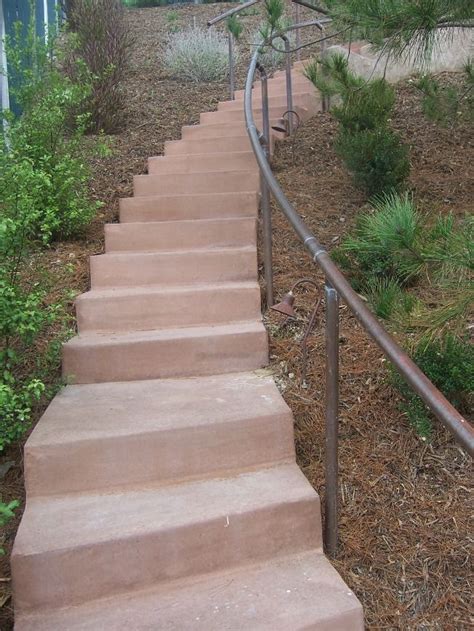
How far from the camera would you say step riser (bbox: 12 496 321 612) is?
200 cm

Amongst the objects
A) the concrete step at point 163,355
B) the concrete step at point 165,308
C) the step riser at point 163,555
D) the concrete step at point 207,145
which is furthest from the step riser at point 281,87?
the step riser at point 163,555

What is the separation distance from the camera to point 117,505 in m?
2.26

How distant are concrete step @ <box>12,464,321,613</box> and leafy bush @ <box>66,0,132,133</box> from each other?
4403mm

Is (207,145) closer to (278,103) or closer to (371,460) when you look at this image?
(278,103)

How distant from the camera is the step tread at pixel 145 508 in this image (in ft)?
6.82

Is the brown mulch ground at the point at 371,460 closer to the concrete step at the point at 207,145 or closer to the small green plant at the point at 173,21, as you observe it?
the concrete step at the point at 207,145

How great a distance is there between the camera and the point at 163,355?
298 centimetres

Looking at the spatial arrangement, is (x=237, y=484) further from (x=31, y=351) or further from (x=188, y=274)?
(x=188, y=274)

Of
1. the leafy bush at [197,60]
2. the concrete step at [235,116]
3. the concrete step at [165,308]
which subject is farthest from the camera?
the leafy bush at [197,60]

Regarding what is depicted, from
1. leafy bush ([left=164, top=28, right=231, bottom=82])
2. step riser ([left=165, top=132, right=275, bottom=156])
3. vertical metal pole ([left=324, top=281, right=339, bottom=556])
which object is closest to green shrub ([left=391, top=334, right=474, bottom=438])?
vertical metal pole ([left=324, top=281, right=339, bottom=556])

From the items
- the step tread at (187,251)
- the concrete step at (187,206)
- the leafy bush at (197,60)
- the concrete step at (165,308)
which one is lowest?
the concrete step at (165,308)

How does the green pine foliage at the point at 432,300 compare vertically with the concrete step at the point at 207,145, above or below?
below

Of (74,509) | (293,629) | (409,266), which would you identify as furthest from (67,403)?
(409,266)

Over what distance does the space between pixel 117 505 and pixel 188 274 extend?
5.43ft
